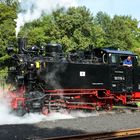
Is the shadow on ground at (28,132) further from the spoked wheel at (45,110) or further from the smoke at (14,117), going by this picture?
the spoked wheel at (45,110)

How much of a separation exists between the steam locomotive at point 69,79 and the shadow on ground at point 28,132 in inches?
84.6

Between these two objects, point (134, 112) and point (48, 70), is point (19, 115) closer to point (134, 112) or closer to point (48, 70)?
point (48, 70)

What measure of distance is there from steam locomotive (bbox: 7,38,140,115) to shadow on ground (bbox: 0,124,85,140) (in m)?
2.15

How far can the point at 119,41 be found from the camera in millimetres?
49844

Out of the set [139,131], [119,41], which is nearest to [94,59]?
[139,131]

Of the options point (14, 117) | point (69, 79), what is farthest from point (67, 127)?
point (69, 79)

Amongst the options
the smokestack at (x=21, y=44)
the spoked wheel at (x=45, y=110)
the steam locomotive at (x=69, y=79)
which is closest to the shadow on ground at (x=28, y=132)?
the steam locomotive at (x=69, y=79)

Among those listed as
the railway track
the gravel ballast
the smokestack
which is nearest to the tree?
the smokestack

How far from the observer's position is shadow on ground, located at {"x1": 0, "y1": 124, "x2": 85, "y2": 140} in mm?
10602

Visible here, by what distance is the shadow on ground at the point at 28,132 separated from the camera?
1060cm

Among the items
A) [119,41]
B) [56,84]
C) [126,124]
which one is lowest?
[126,124]

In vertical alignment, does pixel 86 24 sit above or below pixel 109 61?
above

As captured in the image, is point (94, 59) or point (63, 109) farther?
point (94, 59)

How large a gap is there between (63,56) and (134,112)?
407 cm
